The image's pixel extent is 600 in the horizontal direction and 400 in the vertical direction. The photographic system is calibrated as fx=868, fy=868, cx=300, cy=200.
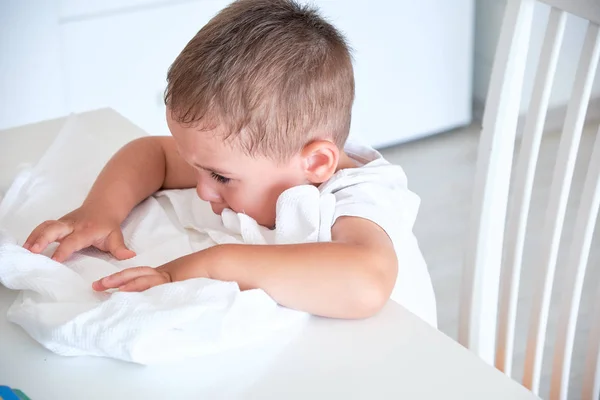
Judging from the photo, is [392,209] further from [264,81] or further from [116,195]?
[116,195]

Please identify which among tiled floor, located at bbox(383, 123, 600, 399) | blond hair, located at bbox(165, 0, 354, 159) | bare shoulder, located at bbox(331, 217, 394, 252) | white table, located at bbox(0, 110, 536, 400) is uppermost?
blond hair, located at bbox(165, 0, 354, 159)

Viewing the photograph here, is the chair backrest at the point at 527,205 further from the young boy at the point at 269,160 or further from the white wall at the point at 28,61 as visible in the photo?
the white wall at the point at 28,61

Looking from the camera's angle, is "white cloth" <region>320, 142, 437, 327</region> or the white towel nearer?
the white towel

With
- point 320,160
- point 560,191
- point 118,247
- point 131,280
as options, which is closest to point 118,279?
point 131,280

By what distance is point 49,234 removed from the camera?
886 mm

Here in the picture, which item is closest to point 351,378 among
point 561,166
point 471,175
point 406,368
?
point 406,368

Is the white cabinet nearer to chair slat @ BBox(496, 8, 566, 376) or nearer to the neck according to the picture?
the neck

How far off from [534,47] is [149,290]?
2343 mm

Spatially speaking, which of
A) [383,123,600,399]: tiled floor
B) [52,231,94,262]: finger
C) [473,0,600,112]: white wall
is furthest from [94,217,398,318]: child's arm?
[473,0,600,112]: white wall

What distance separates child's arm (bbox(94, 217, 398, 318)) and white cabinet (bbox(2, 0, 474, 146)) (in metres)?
1.58

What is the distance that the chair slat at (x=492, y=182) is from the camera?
0.97 metres

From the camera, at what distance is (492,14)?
2.90 m

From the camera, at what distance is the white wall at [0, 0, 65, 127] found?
2.15 m

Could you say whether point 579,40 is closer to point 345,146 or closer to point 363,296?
point 345,146
